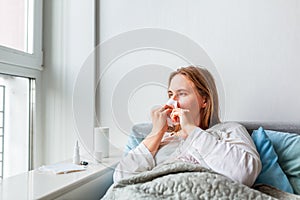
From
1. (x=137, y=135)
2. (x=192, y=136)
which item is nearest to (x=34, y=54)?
(x=137, y=135)

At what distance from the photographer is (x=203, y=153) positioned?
113 centimetres

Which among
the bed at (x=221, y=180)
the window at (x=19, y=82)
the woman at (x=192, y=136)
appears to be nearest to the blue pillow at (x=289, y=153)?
the bed at (x=221, y=180)

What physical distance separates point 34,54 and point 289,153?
123cm

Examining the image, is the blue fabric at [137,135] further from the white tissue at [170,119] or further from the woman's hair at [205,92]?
the woman's hair at [205,92]

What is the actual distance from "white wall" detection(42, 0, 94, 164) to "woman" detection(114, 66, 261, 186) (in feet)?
1.67

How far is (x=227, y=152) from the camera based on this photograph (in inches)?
42.9

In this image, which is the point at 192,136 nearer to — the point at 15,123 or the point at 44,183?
the point at 44,183

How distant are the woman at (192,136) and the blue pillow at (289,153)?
143mm

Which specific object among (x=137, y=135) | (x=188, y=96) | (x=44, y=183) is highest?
(x=188, y=96)

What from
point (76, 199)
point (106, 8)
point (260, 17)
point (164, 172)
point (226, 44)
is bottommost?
point (76, 199)

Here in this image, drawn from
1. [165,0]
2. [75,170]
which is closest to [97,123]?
[75,170]

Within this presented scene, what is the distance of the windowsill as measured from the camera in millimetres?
940

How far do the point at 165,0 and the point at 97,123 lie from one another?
738 millimetres

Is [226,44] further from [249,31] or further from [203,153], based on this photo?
[203,153]
